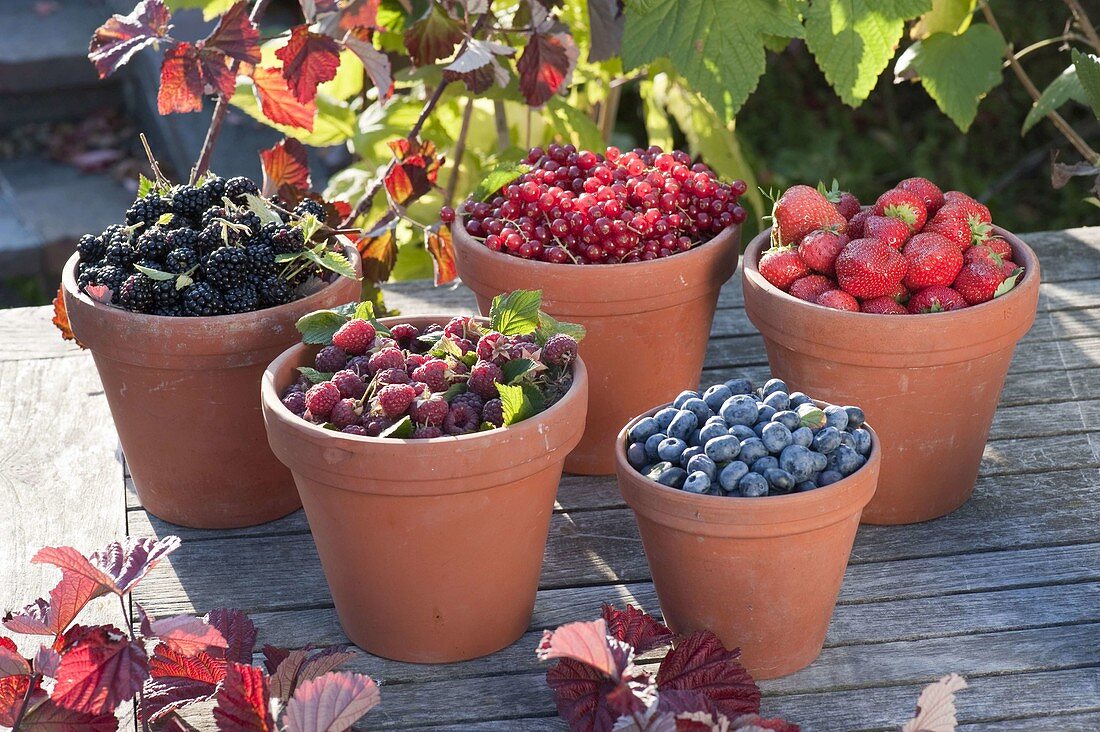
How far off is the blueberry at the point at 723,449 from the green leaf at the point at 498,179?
0.72m

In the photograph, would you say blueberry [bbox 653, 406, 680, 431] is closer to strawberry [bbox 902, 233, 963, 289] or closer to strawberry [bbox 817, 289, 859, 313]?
strawberry [bbox 817, 289, 859, 313]

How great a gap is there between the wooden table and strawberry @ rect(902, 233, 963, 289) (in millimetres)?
378

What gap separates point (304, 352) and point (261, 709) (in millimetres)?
536

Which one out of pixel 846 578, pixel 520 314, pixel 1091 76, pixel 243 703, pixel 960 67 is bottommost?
pixel 846 578

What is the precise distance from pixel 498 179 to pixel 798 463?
0.80m

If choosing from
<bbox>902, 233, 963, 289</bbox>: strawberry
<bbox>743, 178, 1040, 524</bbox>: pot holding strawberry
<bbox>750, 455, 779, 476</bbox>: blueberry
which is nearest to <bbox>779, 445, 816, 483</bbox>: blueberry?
<bbox>750, 455, 779, 476</bbox>: blueberry

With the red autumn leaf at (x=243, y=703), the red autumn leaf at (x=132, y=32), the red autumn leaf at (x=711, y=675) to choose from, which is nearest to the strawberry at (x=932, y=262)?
the red autumn leaf at (x=711, y=675)

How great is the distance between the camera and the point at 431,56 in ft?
7.44

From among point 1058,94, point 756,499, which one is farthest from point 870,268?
point 1058,94

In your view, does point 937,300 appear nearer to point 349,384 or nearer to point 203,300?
point 349,384

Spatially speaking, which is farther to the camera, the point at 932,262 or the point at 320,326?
the point at 932,262

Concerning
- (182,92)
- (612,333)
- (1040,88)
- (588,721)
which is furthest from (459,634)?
(1040,88)

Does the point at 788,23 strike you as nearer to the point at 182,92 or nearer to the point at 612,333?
the point at 612,333

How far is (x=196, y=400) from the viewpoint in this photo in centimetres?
186
